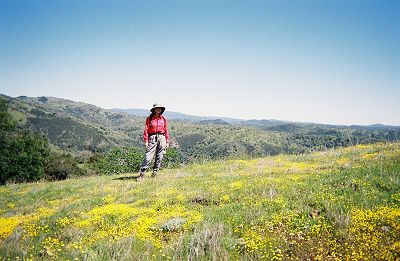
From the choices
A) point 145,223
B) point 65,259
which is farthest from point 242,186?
point 65,259

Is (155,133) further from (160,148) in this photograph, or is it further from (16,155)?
(16,155)

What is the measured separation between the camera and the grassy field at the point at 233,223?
5195mm

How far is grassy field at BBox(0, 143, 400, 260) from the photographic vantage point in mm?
5195

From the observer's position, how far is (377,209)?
6121 mm

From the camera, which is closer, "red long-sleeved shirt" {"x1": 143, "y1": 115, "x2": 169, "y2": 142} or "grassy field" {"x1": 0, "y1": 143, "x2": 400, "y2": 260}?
"grassy field" {"x1": 0, "y1": 143, "x2": 400, "y2": 260}

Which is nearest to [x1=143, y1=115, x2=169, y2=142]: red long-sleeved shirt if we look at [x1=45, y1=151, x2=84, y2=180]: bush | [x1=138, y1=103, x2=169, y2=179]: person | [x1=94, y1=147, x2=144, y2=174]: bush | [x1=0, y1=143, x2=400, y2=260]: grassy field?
[x1=138, y1=103, x2=169, y2=179]: person

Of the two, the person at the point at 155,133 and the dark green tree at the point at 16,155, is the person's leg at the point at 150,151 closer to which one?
the person at the point at 155,133

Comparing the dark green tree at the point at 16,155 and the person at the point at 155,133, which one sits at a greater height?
the person at the point at 155,133

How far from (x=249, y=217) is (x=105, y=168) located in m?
53.2

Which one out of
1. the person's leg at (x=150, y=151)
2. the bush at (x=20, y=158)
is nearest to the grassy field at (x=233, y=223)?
the person's leg at (x=150, y=151)

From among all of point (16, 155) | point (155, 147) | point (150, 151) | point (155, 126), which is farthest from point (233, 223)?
point (16, 155)

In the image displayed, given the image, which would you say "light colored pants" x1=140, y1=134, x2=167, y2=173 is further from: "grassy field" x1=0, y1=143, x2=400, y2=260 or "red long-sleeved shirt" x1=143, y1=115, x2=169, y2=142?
"grassy field" x1=0, y1=143, x2=400, y2=260

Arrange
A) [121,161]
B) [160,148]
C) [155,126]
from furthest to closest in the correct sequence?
[121,161] → [160,148] → [155,126]

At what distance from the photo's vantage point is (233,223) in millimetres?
6645
